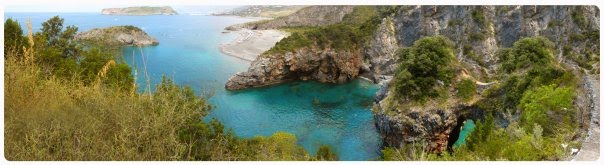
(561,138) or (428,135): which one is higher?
(561,138)

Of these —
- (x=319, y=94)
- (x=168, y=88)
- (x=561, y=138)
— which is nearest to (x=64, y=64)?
(x=168, y=88)

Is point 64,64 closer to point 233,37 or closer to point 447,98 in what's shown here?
point 447,98

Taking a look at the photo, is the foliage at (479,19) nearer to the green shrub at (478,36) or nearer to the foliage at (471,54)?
the green shrub at (478,36)

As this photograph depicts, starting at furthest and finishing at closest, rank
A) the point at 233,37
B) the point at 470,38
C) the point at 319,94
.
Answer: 1. the point at 233,37
2. the point at 319,94
3. the point at 470,38

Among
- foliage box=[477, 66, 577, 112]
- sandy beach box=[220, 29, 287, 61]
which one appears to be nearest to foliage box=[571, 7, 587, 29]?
foliage box=[477, 66, 577, 112]

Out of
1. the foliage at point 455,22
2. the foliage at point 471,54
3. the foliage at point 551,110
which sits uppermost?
the foliage at point 455,22

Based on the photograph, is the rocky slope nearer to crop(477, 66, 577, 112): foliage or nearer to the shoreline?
crop(477, 66, 577, 112): foliage

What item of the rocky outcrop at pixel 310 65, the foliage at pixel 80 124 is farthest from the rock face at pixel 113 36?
the foliage at pixel 80 124
